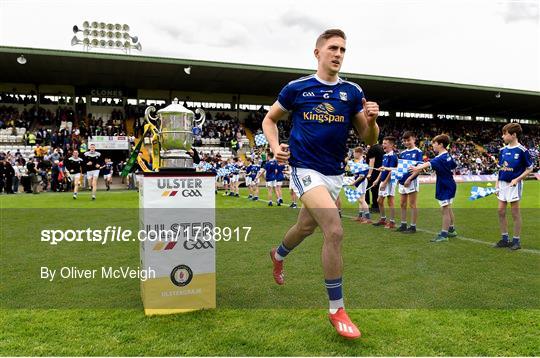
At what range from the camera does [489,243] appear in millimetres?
7520

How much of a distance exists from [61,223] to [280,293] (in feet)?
24.5

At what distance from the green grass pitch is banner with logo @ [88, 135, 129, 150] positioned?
2309cm

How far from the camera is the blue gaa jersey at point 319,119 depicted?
12.6 feet

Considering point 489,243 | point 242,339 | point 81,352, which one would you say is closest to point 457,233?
point 489,243

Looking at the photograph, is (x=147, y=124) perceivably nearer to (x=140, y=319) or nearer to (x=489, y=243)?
(x=140, y=319)

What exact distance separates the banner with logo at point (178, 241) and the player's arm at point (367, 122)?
149cm

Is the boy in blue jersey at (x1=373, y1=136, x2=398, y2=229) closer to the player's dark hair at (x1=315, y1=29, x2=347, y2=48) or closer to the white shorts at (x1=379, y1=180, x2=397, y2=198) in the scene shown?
the white shorts at (x1=379, y1=180, x2=397, y2=198)

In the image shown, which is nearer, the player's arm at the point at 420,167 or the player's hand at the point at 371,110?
the player's hand at the point at 371,110

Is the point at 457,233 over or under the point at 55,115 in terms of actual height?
under

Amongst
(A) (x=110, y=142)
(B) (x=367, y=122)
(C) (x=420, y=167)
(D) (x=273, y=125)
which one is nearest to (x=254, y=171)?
(C) (x=420, y=167)

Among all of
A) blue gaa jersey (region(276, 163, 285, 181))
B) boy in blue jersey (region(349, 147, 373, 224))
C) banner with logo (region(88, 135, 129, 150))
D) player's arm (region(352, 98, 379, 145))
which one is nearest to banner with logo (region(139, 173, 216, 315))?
player's arm (region(352, 98, 379, 145))

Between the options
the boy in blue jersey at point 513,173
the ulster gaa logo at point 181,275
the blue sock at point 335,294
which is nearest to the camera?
the blue sock at point 335,294

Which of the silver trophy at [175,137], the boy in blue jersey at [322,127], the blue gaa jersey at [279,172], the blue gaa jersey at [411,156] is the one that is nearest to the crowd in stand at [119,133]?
the blue gaa jersey at [279,172]

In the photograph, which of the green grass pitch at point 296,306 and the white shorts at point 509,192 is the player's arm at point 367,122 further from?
the white shorts at point 509,192
